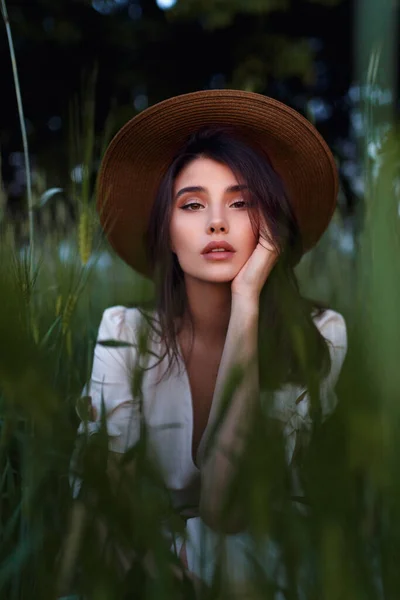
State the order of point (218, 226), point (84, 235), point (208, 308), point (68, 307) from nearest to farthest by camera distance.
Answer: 1. point (68, 307)
2. point (84, 235)
3. point (218, 226)
4. point (208, 308)

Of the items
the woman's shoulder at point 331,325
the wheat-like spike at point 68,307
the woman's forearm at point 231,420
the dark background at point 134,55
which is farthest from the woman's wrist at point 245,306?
the dark background at point 134,55

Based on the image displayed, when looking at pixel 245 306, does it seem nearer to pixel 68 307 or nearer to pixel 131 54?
pixel 68 307

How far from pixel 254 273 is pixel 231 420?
250mm

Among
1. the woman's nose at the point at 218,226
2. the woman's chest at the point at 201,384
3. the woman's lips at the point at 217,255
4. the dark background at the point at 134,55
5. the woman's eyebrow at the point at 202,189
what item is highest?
the dark background at the point at 134,55

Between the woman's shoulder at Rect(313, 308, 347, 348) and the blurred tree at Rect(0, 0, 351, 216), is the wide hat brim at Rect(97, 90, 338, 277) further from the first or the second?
the blurred tree at Rect(0, 0, 351, 216)

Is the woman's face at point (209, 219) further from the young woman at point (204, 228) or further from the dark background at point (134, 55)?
the dark background at point (134, 55)

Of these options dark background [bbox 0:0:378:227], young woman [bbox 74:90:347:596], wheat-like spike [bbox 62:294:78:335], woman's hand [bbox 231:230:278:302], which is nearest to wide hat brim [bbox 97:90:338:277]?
young woman [bbox 74:90:347:596]

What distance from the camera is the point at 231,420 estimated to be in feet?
3.30

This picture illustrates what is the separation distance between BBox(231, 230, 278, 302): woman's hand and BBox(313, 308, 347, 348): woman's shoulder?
236 mm

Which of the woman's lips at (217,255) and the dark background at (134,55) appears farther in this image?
the dark background at (134,55)

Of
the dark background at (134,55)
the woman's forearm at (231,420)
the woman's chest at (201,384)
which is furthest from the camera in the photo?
the dark background at (134,55)

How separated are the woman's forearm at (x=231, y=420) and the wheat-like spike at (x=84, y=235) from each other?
0.22 metres

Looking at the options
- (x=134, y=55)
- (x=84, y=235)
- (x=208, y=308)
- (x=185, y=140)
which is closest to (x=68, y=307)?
(x=84, y=235)

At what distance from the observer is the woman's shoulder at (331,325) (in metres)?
1.36
